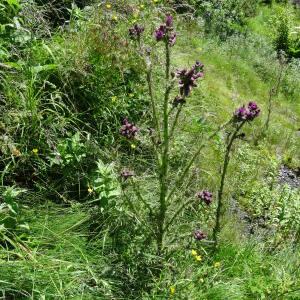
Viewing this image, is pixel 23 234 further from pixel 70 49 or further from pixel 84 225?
pixel 70 49

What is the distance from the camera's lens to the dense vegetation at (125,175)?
10.1 feet

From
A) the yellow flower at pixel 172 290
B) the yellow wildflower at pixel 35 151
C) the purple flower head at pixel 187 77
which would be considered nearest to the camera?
the purple flower head at pixel 187 77

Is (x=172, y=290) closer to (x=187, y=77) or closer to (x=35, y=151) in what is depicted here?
(x=187, y=77)

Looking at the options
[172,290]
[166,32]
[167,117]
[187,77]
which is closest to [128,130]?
[167,117]

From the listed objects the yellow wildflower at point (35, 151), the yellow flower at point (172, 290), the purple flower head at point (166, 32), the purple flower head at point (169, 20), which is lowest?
the yellow flower at point (172, 290)

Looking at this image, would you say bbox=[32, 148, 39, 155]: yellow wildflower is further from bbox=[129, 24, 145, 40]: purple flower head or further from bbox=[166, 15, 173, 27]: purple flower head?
bbox=[166, 15, 173, 27]: purple flower head

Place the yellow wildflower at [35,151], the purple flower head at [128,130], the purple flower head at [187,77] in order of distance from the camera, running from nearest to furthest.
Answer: the purple flower head at [187,77] < the purple flower head at [128,130] < the yellow wildflower at [35,151]

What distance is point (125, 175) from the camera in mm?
3029

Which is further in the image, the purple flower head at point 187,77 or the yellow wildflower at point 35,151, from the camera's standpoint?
the yellow wildflower at point 35,151

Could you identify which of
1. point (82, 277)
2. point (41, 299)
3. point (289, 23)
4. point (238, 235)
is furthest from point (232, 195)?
point (289, 23)

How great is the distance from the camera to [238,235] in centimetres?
414

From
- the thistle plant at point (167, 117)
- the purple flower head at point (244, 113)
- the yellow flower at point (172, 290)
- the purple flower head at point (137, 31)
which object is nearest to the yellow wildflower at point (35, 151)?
the thistle plant at point (167, 117)

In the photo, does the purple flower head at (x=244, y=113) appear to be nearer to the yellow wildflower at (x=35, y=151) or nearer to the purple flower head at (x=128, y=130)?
the purple flower head at (x=128, y=130)

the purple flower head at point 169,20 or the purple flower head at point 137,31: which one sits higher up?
the purple flower head at point 169,20
